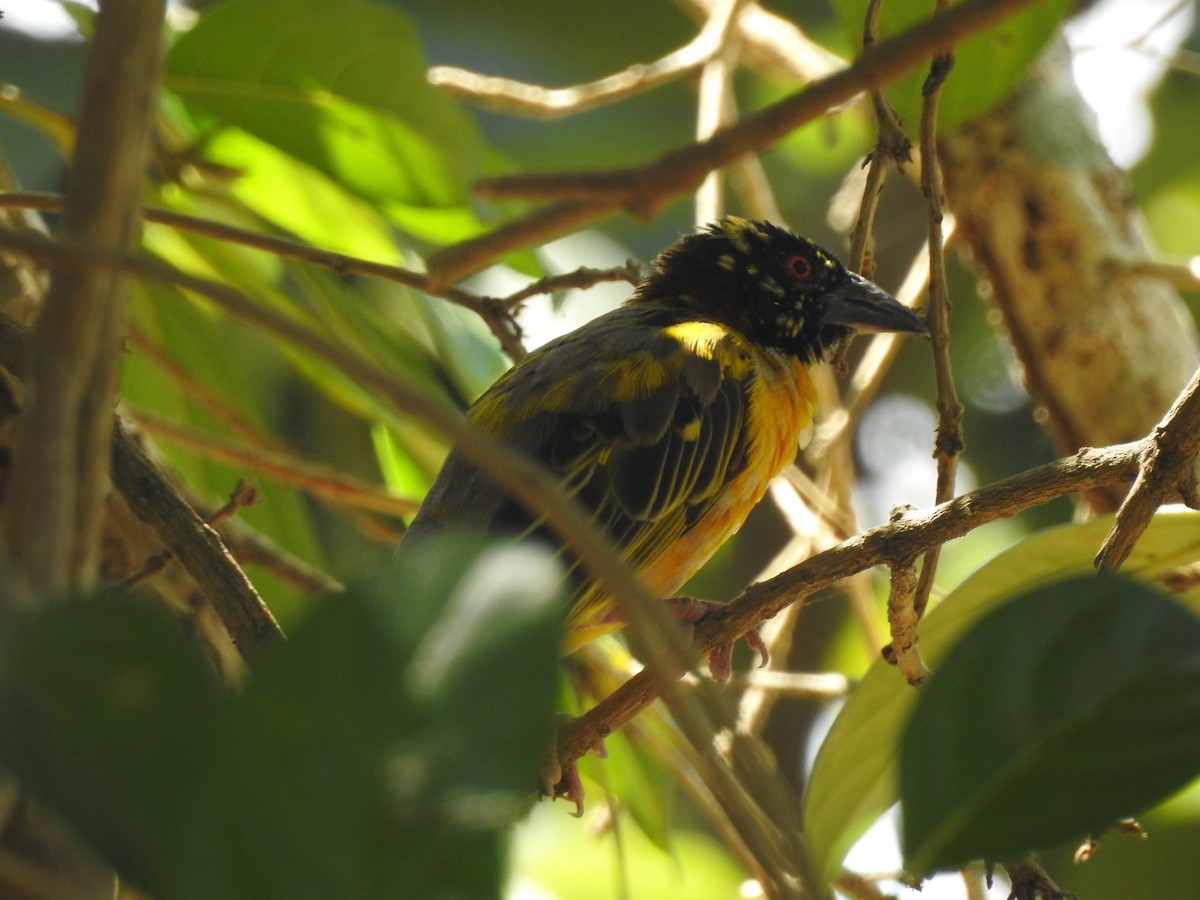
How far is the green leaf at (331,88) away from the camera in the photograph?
2.97 metres

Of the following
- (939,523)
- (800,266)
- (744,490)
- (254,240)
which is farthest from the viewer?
(800,266)

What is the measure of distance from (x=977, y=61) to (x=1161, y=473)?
48.3 inches

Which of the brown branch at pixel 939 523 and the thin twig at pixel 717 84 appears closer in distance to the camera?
the brown branch at pixel 939 523

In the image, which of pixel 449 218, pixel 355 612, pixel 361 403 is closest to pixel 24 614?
pixel 355 612

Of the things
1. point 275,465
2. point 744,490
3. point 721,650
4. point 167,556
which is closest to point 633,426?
point 744,490

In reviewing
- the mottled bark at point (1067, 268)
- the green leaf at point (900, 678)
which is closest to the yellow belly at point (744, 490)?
the mottled bark at point (1067, 268)

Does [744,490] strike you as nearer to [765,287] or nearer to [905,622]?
[765,287]

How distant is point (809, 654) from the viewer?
20.1 feet

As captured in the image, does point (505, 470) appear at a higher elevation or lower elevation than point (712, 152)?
lower

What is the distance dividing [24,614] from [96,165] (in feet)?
1.17

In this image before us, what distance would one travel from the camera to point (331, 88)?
10.0 ft

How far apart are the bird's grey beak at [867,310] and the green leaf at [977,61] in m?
0.63

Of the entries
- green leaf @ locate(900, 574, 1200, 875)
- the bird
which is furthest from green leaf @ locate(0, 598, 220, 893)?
the bird

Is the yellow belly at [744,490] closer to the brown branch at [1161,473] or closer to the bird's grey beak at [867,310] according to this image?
the bird's grey beak at [867,310]
